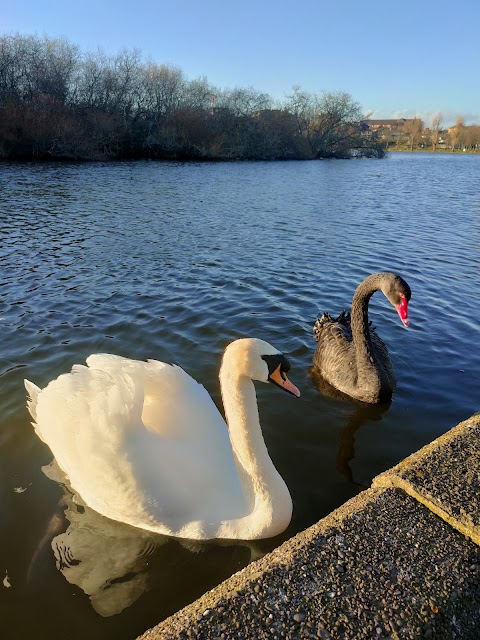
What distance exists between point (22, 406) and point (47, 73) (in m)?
54.1

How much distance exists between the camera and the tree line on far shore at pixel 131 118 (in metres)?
38.0

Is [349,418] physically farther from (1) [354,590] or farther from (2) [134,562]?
(1) [354,590]

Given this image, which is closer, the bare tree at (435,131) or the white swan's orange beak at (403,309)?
the white swan's orange beak at (403,309)

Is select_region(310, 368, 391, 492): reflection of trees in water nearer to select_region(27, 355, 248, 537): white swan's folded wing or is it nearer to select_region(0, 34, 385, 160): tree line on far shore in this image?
select_region(27, 355, 248, 537): white swan's folded wing

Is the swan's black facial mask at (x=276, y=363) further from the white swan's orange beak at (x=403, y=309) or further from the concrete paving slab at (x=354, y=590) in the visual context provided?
the white swan's orange beak at (x=403, y=309)

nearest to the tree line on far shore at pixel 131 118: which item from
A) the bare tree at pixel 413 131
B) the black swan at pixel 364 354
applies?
the black swan at pixel 364 354

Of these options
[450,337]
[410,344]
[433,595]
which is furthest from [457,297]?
[433,595]

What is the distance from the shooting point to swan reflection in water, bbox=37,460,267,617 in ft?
9.68

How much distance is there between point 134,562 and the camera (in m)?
3.18

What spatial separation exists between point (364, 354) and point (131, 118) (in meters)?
54.5

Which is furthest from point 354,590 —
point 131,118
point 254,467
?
point 131,118

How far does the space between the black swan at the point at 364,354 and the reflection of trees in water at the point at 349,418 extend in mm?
70

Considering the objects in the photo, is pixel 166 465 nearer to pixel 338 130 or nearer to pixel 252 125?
pixel 252 125

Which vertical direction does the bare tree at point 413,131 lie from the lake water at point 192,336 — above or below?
above
